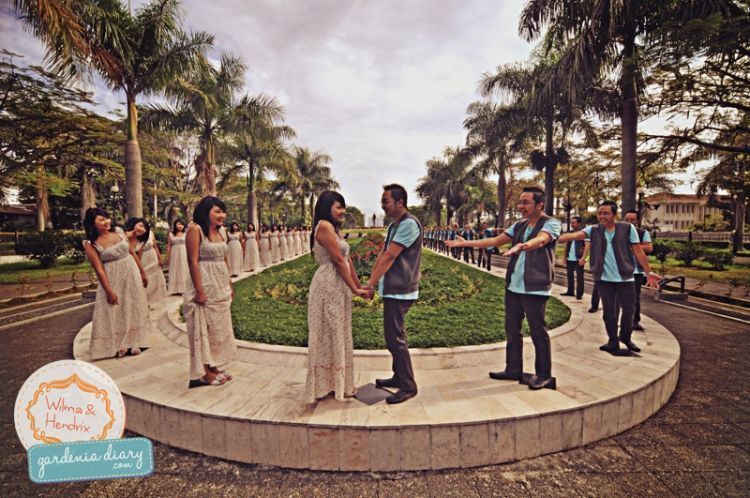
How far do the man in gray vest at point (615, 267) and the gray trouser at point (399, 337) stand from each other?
248 centimetres

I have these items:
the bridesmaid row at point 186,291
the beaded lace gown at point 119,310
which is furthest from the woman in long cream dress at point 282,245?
the beaded lace gown at point 119,310

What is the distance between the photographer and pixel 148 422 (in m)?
3.04

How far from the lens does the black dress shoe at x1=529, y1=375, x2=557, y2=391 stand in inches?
128

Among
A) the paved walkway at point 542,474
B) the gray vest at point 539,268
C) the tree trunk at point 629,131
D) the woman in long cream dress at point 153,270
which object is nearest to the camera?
the paved walkway at point 542,474

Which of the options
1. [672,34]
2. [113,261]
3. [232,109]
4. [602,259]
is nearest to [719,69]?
[672,34]

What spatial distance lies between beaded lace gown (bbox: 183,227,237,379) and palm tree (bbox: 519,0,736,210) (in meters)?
12.9

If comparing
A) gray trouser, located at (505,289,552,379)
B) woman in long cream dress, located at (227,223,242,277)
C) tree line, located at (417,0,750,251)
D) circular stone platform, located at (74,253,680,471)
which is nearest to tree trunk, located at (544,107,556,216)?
tree line, located at (417,0,750,251)

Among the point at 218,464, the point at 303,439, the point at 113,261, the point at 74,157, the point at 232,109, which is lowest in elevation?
the point at 218,464

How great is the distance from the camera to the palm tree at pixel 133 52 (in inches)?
406

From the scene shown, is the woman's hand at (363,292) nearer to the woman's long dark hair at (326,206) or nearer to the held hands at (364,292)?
the held hands at (364,292)

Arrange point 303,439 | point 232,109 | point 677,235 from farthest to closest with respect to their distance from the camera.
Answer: point 677,235 → point 232,109 → point 303,439

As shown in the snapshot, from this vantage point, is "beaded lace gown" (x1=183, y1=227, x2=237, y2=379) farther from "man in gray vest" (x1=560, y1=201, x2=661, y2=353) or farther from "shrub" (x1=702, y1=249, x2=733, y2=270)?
"shrub" (x1=702, y1=249, x2=733, y2=270)

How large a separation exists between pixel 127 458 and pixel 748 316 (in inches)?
414

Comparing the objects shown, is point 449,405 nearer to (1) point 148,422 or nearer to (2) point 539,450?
(2) point 539,450
